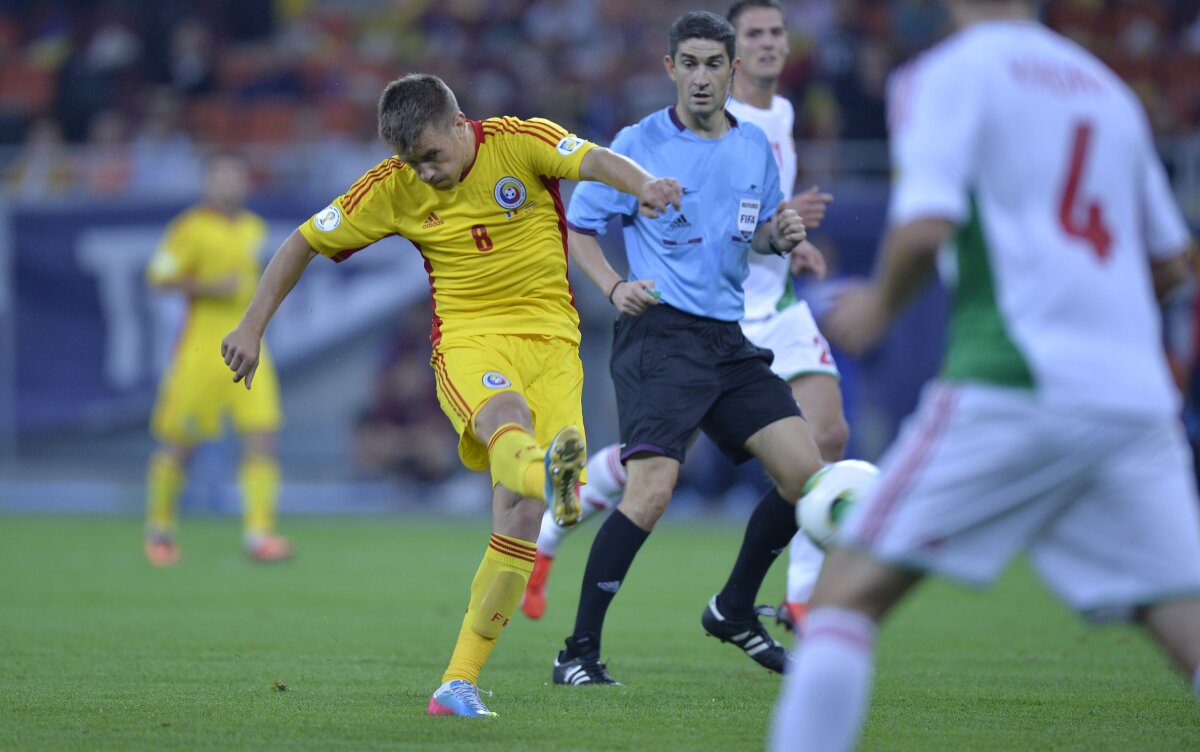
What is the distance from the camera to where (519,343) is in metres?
5.75

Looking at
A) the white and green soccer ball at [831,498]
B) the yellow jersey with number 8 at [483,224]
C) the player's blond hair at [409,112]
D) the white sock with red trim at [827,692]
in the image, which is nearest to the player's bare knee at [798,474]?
the yellow jersey with number 8 at [483,224]

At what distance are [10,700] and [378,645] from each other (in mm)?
2042

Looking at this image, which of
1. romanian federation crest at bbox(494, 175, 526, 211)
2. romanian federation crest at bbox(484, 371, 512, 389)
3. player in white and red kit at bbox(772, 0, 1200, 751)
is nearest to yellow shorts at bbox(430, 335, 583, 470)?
romanian federation crest at bbox(484, 371, 512, 389)

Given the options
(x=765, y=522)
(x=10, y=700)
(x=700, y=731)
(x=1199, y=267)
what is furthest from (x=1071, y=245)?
(x=1199, y=267)

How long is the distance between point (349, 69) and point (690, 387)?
14787 millimetres

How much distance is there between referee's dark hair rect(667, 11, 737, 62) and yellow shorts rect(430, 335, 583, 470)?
137 cm

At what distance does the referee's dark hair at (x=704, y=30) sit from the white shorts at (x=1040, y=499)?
9.70ft

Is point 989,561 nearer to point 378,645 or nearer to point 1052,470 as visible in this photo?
point 1052,470

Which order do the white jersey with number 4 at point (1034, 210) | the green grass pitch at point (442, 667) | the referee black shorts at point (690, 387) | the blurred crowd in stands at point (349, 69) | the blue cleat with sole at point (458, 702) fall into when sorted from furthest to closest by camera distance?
the blurred crowd in stands at point (349, 69), the referee black shorts at point (690, 387), the blue cleat with sole at point (458, 702), the green grass pitch at point (442, 667), the white jersey with number 4 at point (1034, 210)

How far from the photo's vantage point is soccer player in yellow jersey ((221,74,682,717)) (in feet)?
17.7

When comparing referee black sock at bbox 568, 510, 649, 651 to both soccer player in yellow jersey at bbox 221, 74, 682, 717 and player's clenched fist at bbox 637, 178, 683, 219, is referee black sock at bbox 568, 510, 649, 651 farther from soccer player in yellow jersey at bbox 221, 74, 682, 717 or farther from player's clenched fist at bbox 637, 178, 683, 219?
player's clenched fist at bbox 637, 178, 683, 219

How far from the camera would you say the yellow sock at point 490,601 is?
216 inches

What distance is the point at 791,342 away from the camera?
7184 mm

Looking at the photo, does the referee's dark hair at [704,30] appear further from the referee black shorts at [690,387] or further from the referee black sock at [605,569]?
the referee black sock at [605,569]
